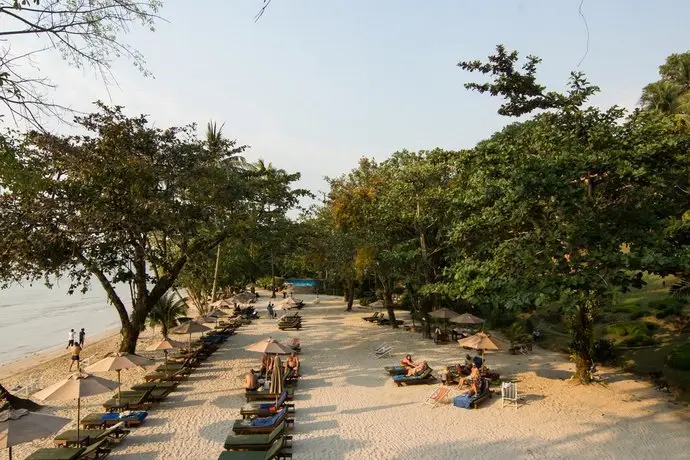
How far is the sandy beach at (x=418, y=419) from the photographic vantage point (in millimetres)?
10281

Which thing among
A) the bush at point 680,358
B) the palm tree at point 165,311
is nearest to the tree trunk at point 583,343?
the bush at point 680,358

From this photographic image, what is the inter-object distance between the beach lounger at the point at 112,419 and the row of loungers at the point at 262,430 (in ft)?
9.05

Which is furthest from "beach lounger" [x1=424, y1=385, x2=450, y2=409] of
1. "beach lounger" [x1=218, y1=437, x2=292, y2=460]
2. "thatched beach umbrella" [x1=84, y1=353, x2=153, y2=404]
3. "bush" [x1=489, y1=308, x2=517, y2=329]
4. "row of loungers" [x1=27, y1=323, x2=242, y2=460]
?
"bush" [x1=489, y1=308, x2=517, y2=329]

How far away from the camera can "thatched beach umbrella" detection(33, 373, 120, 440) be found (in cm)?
1021

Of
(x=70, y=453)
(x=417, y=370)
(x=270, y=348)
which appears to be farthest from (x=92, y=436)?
(x=417, y=370)

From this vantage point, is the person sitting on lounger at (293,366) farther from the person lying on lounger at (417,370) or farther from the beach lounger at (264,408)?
the person lying on lounger at (417,370)

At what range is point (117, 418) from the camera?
11586 mm

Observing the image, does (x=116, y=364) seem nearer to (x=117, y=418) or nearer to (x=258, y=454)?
(x=117, y=418)

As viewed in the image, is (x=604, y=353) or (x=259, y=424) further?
(x=604, y=353)

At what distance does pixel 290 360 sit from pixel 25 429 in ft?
32.3

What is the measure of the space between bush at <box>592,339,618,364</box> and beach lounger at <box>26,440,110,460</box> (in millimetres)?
17092

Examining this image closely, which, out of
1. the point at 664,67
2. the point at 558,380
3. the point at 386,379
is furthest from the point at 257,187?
the point at 664,67

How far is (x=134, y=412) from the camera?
1240 cm

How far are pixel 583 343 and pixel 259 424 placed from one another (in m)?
10.6
